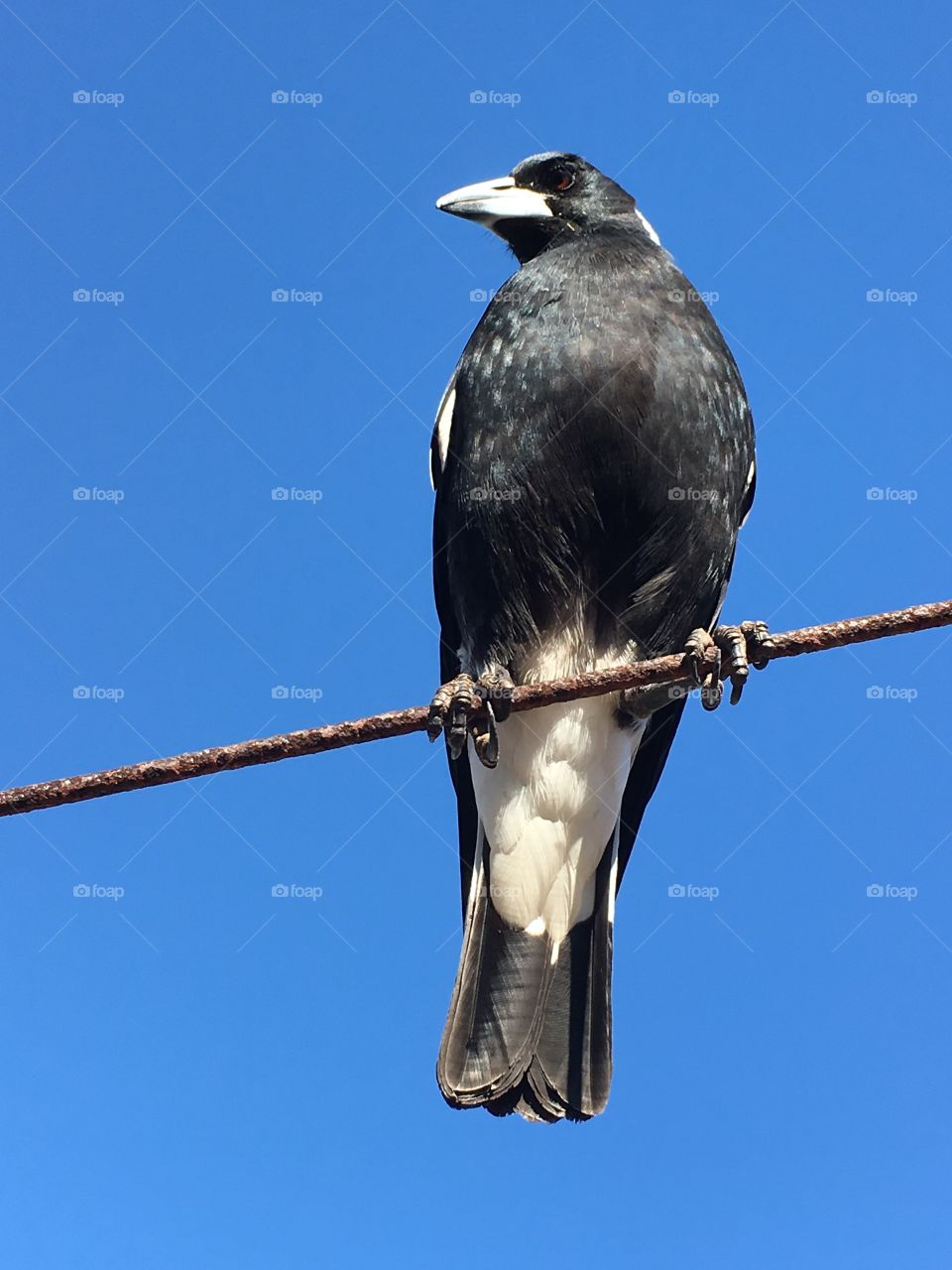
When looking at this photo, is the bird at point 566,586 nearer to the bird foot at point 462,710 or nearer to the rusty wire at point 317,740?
the bird foot at point 462,710

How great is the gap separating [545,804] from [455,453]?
3.36ft

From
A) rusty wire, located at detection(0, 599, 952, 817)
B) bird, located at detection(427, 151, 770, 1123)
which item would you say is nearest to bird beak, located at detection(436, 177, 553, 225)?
bird, located at detection(427, 151, 770, 1123)

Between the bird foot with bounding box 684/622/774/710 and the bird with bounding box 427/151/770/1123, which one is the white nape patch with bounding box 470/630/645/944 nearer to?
the bird with bounding box 427/151/770/1123

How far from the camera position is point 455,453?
13.3 feet

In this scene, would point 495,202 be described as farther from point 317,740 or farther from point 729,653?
point 317,740

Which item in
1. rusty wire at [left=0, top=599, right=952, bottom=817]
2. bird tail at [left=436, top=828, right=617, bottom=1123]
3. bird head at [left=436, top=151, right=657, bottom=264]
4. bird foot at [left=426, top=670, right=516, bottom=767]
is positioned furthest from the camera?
bird head at [left=436, top=151, right=657, bottom=264]

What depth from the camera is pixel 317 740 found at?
7.27 feet

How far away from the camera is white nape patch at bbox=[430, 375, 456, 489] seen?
13.7ft

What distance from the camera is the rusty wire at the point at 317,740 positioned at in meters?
2.14

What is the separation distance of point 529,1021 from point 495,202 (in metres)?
2.68

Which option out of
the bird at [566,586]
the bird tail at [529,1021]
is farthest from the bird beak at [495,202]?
the bird tail at [529,1021]

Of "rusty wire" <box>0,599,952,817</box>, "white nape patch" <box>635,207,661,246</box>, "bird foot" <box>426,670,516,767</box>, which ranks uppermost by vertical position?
"white nape patch" <box>635,207,661,246</box>

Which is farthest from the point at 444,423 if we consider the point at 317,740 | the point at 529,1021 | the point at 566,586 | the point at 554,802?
the point at 317,740

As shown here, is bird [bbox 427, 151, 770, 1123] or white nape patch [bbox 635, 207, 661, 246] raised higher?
white nape patch [bbox 635, 207, 661, 246]
